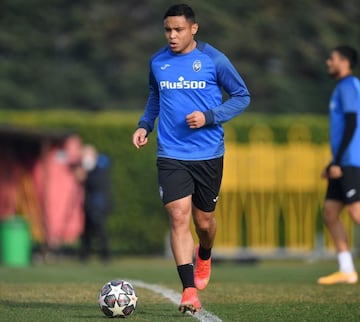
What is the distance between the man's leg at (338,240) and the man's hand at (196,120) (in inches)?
158

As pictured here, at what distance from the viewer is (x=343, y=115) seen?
1295 cm

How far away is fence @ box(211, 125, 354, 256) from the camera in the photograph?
26.0m

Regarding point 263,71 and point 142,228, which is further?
point 263,71

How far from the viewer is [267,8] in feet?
117

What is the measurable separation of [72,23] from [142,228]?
447 inches

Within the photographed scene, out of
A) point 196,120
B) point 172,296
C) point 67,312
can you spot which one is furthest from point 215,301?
point 196,120

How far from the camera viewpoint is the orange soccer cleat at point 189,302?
29.6 ft

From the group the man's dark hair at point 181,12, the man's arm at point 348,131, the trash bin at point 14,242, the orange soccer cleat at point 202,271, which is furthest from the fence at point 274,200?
the man's dark hair at point 181,12

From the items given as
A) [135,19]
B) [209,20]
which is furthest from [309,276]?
[135,19]

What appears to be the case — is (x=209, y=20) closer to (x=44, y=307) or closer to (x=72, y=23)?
(x=72, y=23)

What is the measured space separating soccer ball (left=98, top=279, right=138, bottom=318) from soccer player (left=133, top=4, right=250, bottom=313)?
489 millimetres

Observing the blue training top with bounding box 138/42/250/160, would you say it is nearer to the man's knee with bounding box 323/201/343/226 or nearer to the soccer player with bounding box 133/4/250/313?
the soccer player with bounding box 133/4/250/313

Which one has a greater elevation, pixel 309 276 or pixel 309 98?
pixel 309 98

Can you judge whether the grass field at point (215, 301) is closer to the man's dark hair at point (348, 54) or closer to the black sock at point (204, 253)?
the black sock at point (204, 253)
